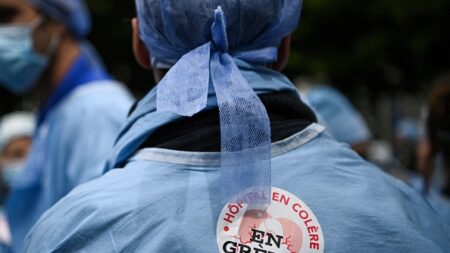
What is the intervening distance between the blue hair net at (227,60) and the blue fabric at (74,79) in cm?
171

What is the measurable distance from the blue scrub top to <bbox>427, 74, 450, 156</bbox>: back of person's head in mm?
1470

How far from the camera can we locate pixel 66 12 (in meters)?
3.68

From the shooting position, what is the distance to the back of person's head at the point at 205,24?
169cm

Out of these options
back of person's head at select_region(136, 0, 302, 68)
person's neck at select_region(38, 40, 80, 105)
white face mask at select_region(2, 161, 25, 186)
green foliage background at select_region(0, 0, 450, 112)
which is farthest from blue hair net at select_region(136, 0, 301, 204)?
green foliage background at select_region(0, 0, 450, 112)

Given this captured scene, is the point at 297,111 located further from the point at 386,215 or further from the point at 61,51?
the point at 61,51

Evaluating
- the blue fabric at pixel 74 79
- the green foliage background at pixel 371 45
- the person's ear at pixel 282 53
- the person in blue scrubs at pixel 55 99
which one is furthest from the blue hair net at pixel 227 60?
the green foliage background at pixel 371 45

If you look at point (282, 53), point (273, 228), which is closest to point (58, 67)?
point (282, 53)

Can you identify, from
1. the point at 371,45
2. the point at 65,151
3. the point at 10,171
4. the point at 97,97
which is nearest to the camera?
the point at 65,151

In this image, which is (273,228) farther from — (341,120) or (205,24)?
(341,120)

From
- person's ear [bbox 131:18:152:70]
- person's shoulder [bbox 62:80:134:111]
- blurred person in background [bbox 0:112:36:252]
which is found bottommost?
blurred person in background [bbox 0:112:36:252]

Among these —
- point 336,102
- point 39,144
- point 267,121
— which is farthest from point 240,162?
point 336,102

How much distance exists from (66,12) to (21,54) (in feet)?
0.96

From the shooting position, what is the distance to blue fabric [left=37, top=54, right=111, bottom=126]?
348cm

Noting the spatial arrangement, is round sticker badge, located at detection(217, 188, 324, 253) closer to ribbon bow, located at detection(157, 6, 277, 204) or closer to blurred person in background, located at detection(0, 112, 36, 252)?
ribbon bow, located at detection(157, 6, 277, 204)
